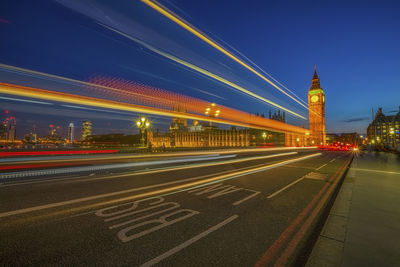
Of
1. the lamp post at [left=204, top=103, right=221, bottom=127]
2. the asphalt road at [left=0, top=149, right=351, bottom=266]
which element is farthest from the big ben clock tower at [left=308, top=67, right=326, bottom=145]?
the asphalt road at [left=0, top=149, right=351, bottom=266]

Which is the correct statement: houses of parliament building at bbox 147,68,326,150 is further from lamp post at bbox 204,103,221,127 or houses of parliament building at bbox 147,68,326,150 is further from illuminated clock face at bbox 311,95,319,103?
lamp post at bbox 204,103,221,127

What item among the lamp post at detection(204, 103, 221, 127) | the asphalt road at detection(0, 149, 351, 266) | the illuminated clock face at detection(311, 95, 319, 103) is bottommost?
the asphalt road at detection(0, 149, 351, 266)

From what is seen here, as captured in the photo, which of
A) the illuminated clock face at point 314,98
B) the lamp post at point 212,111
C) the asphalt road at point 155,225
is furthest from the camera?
the illuminated clock face at point 314,98

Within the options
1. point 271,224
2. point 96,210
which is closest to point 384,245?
point 271,224

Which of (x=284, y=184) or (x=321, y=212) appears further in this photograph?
(x=284, y=184)

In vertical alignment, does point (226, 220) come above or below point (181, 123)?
below

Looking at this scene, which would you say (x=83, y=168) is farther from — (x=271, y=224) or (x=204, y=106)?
(x=204, y=106)

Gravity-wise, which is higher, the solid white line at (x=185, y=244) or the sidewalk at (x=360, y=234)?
the sidewalk at (x=360, y=234)

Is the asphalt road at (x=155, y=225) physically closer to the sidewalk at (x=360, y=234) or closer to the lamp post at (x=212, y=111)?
the sidewalk at (x=360, y=234)

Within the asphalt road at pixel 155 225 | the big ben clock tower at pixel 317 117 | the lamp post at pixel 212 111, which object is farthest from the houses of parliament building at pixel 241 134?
the asphalt road at pixel 155 225

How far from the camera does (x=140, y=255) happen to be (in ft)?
8.96

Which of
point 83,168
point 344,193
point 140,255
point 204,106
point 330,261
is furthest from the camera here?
point 204,106

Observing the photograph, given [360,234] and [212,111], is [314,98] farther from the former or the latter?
[360,234]

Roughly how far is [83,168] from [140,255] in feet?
29.6
